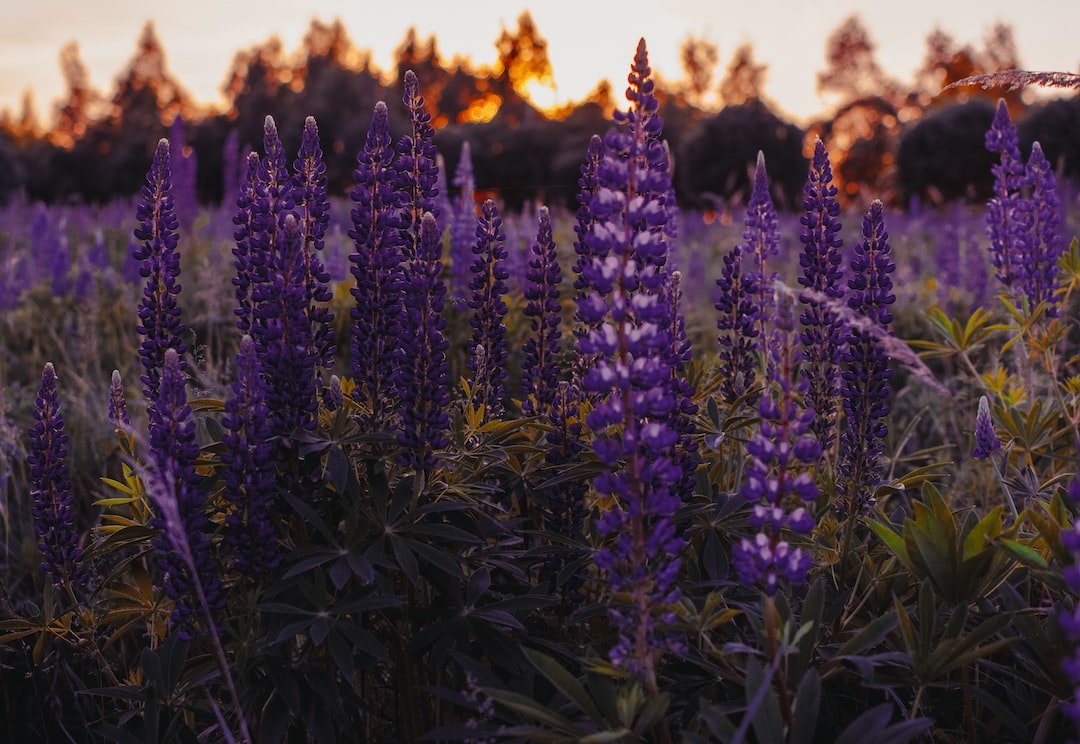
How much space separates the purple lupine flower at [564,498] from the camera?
243 centimetres

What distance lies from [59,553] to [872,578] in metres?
2.03

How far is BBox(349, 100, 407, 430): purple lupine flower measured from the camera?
7.75ft

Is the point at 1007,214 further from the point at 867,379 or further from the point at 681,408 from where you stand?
the point at 681,408

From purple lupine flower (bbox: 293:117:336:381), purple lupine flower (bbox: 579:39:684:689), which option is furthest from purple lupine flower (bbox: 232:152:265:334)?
purple lupine flower (bbox: 579:39:684:689)

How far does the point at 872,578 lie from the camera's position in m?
2.31

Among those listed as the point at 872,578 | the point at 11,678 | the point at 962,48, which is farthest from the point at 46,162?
the point at 962,48

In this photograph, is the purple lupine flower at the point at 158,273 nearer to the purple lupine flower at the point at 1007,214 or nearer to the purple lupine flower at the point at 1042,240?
the purple lupine flower at the point at 1042,240

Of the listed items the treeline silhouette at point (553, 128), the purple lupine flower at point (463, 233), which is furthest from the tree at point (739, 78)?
the purple lupine flower at point (463, 233)

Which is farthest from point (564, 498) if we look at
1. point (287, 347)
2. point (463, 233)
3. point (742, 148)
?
point (742, 148)

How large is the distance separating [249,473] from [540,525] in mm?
898

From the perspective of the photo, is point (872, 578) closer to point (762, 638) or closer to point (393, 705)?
point (762, 638)

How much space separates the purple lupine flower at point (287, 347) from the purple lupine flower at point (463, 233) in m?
2.67

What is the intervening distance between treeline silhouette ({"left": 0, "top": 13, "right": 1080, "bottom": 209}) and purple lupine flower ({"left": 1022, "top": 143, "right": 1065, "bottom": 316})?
53 cm

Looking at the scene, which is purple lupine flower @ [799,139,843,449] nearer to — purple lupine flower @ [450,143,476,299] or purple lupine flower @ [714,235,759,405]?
purple lupine flower @ [714,235,759,405]
